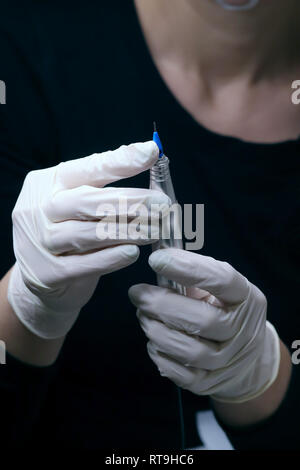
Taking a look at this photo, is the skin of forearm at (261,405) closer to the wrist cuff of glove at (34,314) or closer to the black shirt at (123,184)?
the black shirt at (123,184)

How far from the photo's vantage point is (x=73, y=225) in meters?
0.73

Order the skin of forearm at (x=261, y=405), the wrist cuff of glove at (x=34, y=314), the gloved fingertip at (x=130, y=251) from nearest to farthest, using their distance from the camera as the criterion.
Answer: the gloved fingertip at (x=130, y=251), the wrist cuff of glove at (x=34, y=314), the skin of forearm at (x=261, y=405)

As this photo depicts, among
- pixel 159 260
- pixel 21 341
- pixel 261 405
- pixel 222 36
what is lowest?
pixel 261 405

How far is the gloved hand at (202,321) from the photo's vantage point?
0.74 m

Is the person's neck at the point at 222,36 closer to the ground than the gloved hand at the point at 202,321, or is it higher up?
higher up

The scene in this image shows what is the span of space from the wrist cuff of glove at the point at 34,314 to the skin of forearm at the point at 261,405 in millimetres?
326

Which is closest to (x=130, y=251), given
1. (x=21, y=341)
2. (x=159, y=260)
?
(x=159, y=260)

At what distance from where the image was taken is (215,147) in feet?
3.40

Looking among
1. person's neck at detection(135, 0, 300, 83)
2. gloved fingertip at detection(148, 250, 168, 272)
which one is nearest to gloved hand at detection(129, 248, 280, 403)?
gloved fingertip at detection(148, 250, 168, 272)

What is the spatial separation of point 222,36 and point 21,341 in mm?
621

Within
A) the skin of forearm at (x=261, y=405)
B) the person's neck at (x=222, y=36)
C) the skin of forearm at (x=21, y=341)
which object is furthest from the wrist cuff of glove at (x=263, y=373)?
the person's neck at (x=222, y=36)

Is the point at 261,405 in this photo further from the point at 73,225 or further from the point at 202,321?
the point at 73,225
